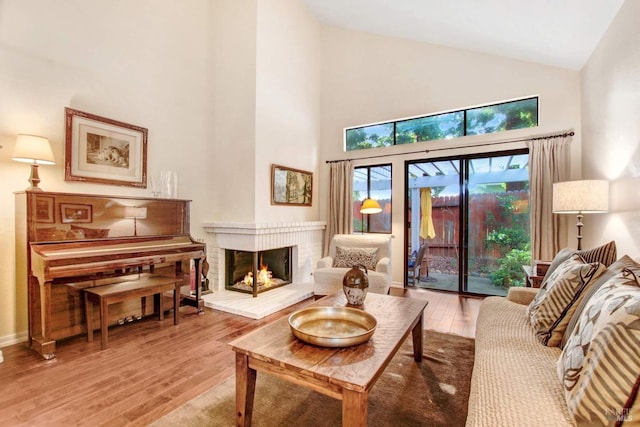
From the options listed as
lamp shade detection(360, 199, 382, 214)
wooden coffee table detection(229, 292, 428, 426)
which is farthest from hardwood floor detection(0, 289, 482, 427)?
lamp shade detection(360, 199, 382, 214)

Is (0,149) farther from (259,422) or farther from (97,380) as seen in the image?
(259,422)

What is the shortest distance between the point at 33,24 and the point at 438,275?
558cm

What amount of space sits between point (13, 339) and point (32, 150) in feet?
5.54

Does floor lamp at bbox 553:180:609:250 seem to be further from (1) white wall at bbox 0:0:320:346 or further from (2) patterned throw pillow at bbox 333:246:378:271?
(1) white wall at bbox 0:0:320:346

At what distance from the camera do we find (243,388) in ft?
4.92

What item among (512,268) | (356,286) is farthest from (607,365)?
(512,268)

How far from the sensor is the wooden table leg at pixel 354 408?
115cm

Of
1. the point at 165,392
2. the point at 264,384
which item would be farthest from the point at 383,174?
the point at 165,392

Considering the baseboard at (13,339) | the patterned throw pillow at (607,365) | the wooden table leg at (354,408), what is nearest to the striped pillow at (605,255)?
the patterned throw pillow at (607,365)

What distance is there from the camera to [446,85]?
173 inches

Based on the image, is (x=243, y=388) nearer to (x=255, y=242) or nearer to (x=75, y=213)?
(x=75, y=213)

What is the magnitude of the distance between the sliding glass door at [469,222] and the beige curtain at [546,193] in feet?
0.74

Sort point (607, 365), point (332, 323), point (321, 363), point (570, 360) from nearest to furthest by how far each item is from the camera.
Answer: point (607, 365), point (570, 360), point (321, 363), point (332, 323)

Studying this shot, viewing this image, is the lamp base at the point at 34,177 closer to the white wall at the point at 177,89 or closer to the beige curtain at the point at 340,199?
the white wall at the point at 177,89
